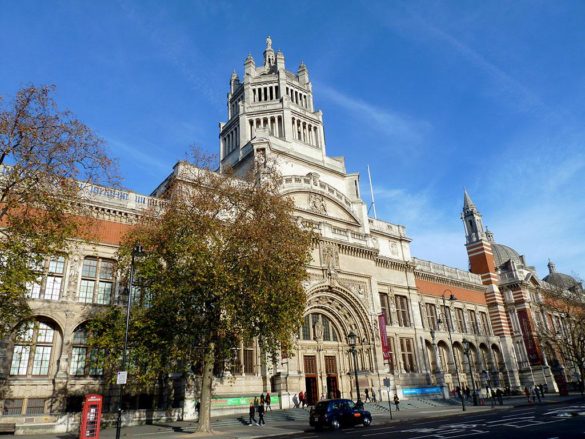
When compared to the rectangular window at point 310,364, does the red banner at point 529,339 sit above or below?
above

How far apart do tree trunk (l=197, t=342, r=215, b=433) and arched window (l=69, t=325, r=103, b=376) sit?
26.5 feet

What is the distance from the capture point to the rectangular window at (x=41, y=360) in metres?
24.6

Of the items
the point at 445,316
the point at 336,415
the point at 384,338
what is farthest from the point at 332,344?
the point at 445,316

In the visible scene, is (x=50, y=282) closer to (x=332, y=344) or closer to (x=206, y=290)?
(x=206, y=290)

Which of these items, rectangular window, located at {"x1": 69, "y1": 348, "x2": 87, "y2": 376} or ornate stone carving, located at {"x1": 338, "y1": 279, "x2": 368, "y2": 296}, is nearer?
rectangular window, located at {"x1": 69, "y1": 348, "x2": 87, "y2": 376}

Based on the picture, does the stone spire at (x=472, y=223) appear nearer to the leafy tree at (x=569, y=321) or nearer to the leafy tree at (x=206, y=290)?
the leafy tree at (x=569, y=321)

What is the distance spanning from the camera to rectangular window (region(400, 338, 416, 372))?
4350 cm

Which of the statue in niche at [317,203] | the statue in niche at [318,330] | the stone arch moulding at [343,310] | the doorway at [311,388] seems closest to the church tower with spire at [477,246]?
the stone arch moulding at [343,310]

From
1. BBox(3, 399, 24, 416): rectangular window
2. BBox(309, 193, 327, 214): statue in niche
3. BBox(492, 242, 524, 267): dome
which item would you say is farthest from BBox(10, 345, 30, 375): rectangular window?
BBox(492, 242, 524, 267): dome

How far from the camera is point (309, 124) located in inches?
2098

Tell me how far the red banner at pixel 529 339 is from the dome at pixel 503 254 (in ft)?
46.5

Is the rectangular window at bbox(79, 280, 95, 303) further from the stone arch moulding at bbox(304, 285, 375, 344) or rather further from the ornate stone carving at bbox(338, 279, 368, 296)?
the ornate stone carving at bbox(338, 279, 368, 296)

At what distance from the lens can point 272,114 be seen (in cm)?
5159

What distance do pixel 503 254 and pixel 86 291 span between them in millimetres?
67491
